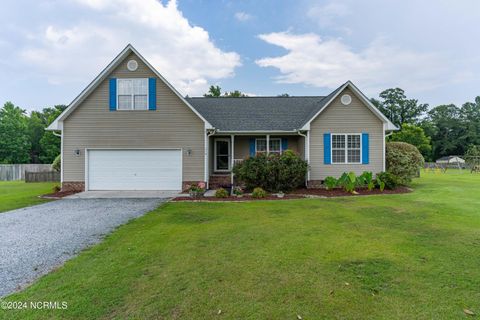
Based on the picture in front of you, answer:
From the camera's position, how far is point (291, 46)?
64.0 ft

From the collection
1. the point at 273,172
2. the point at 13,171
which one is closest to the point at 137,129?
the point at 273,172

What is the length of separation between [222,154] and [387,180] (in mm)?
8535

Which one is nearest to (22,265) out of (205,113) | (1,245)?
(1,245)

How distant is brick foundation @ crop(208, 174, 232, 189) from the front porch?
526mm

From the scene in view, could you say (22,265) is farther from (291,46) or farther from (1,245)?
(291,46)

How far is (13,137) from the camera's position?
3459 cm

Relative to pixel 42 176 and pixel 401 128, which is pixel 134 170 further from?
pixel 401 128

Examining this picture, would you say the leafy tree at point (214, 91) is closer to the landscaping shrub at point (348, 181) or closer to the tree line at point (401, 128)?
the tree line at point (401, 128)

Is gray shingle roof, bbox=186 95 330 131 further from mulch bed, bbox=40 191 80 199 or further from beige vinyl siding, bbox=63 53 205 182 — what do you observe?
mulch bed, bbox=40 191 80 199

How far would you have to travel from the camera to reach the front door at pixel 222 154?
14.9 m

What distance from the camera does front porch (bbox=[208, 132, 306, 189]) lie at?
48.0 ft

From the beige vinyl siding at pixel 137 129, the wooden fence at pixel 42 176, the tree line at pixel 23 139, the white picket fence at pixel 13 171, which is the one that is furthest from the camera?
the tree line at pixel 23 139

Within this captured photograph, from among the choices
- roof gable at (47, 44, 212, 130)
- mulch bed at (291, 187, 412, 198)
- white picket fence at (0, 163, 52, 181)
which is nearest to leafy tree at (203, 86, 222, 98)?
white picket fence at (0, 163, 52, 181)

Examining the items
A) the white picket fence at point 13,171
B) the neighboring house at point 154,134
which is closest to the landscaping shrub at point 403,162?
the neighboring house at point 154,134
